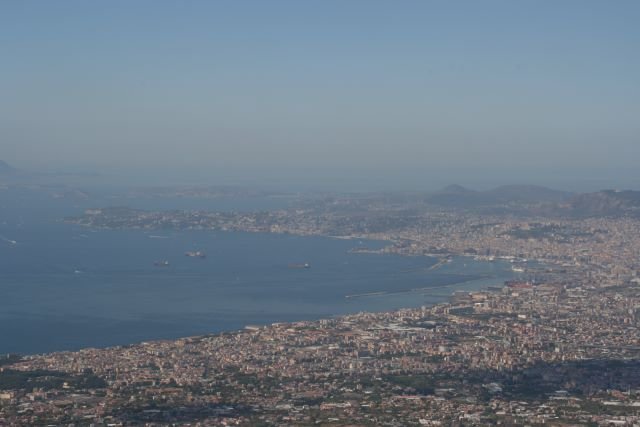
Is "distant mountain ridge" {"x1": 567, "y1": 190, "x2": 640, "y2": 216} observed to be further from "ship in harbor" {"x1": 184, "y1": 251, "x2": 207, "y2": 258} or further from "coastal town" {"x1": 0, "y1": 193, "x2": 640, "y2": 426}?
"coastal town" {"x1": 0, "y1": 193, "x2": 640, "y2": 426}

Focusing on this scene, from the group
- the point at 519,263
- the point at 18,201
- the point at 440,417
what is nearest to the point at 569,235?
the point at 519,263

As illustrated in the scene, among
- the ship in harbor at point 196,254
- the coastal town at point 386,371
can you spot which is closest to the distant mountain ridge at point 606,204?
the ship in harbor at point 196,254

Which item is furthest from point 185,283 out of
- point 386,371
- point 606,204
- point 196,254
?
point 606,204

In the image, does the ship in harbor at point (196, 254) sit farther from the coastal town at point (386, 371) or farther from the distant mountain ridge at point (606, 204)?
the distant mountain ridge at point (606, 204)

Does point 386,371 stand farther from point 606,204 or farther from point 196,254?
point 606,204

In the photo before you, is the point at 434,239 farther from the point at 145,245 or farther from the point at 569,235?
the point at 145,245

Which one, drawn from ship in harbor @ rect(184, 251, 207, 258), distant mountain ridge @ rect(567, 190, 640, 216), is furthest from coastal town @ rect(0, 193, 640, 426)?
distant mountain ridge @ rect(567, 190, 640, 216)
